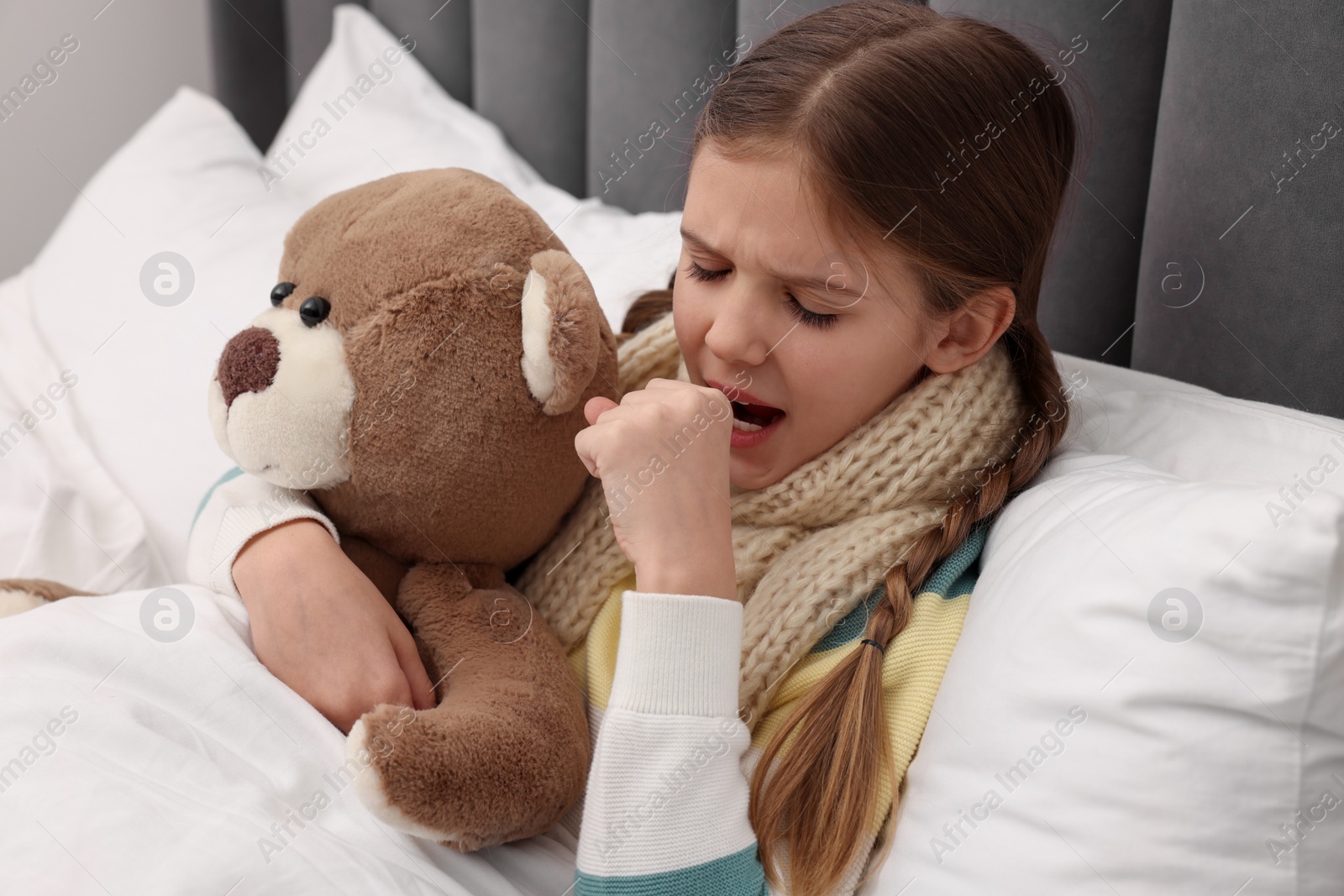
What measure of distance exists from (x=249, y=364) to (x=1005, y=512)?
19.5 inches

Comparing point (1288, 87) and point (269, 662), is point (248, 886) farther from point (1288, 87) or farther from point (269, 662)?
point (1288, 87)

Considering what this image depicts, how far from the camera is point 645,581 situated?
24.7 inches

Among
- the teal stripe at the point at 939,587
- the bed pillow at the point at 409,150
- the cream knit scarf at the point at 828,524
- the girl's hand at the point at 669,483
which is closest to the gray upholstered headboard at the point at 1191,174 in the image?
the bed pillow at the point at 409,150

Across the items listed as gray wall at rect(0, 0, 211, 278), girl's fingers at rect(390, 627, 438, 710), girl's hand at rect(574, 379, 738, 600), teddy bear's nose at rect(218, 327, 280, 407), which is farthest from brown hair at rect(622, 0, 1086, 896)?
gray wall at rect(0, 0, 211, 278)

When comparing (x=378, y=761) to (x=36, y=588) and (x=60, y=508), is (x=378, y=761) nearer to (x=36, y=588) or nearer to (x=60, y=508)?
(x=36, y=588)

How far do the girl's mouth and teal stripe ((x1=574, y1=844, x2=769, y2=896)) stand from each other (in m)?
0.28

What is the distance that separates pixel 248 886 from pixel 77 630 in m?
Answer: 0.22

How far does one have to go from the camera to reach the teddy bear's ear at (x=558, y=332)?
0.62 m

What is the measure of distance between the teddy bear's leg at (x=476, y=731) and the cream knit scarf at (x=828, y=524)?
0.18ft

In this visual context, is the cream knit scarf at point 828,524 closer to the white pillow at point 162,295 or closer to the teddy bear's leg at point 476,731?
the teddy bear's leg at point 476,731

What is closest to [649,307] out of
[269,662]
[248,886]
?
[269,662]

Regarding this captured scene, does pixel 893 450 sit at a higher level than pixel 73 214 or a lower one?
lower

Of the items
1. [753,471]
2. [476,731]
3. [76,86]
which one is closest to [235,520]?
[476,731]

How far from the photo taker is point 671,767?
60 centimetres
